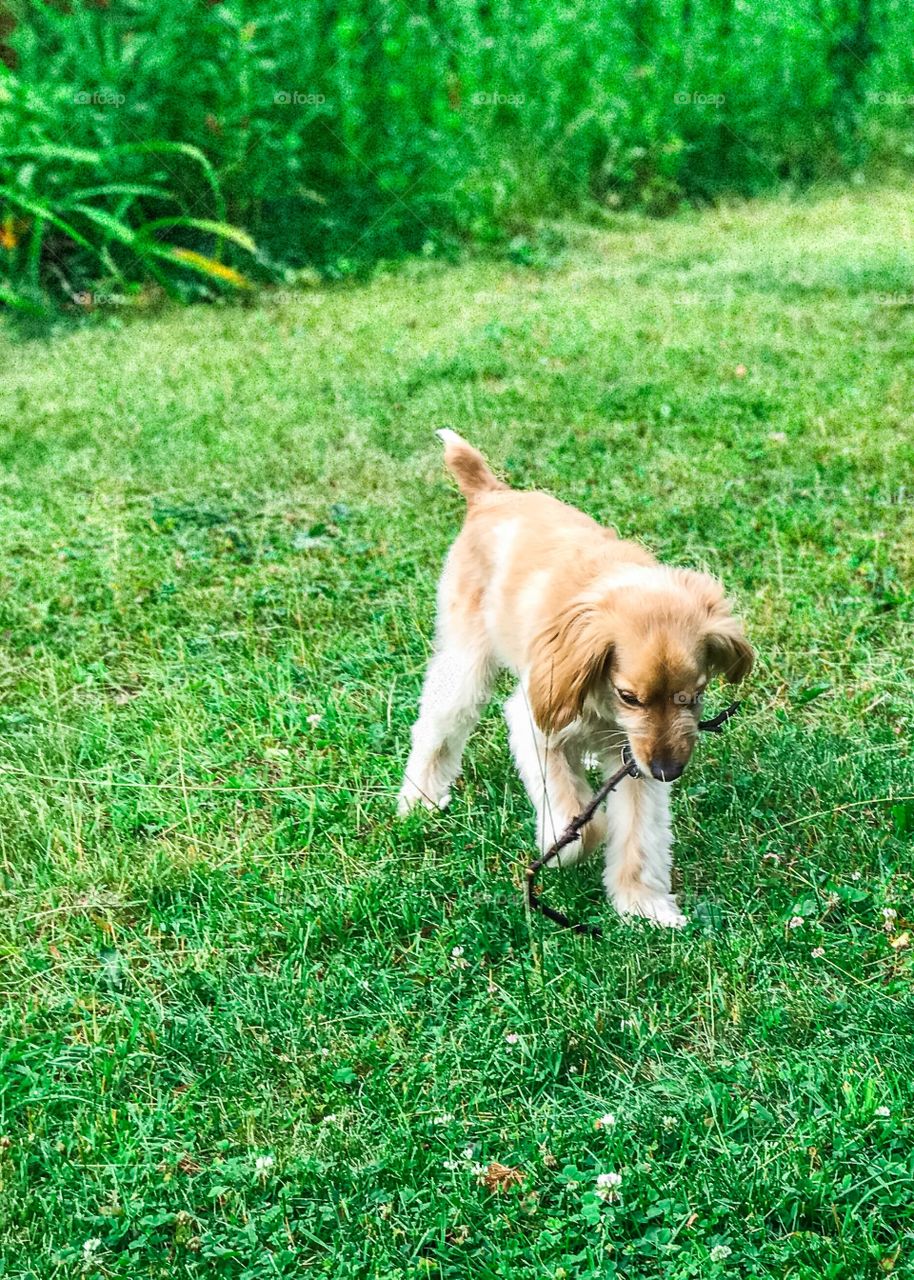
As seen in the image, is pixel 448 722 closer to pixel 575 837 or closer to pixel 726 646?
pixel 575 837

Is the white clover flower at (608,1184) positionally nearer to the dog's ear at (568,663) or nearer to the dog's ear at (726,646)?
the dog's ear at (568,663)

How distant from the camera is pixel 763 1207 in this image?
2.50 m

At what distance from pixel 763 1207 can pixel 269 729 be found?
227 centimetres

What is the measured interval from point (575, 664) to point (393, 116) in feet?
26.3

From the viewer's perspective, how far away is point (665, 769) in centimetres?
297

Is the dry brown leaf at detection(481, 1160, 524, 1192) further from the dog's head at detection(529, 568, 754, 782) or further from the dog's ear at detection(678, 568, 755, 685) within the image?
the dog's ear at detection(678, 568, 755, 685)

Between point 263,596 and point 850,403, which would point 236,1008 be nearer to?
point 263,596

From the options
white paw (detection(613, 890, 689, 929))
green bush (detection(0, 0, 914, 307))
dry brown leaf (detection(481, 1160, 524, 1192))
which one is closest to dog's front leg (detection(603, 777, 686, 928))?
white paw (detection(613, 890, 689, 929))

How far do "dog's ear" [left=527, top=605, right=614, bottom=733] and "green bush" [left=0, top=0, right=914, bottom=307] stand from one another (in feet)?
21.6

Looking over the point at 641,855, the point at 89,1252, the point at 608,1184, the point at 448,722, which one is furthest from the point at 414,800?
the point at 89,1252

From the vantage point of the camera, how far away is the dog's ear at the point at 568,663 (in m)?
3.10

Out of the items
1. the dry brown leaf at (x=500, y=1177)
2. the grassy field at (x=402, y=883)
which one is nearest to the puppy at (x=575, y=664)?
the grassy field at (x=402, y=883)

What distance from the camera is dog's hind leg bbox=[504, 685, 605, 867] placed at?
347 centimetres

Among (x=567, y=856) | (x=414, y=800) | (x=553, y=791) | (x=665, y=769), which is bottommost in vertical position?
(x=414, y=800)
